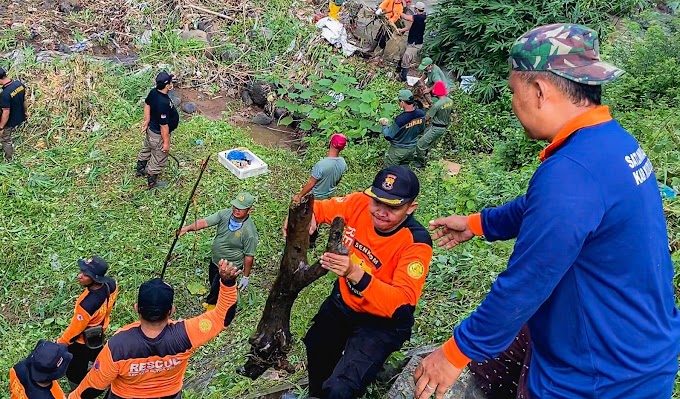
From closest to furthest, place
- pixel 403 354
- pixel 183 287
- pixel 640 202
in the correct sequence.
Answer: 1. pixel 640 202
2. pixel 403 354
3. pixel 183 287

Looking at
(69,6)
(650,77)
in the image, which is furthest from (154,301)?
(69,6)

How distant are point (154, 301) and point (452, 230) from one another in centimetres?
195

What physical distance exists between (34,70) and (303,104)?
480 centimetres

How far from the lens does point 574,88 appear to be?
2.21 m

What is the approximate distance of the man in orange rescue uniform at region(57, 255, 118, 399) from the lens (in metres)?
5.38

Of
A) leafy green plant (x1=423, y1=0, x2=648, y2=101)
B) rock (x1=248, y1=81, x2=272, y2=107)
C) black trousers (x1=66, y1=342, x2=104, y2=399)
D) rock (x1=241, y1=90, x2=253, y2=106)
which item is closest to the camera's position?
black trousers (x1=66, y1=342, x2=104, y2=399)

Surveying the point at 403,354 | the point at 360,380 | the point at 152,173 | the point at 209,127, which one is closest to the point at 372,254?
the point at 360,380

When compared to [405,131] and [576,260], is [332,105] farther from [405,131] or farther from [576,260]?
[576,260]

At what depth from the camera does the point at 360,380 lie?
12.0 feet

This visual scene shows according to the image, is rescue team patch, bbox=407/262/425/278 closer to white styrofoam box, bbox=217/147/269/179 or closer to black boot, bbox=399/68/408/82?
white styrofoam box, bbox=217/147/269/179

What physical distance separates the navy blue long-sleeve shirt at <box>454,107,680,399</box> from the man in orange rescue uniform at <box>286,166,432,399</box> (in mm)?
1214

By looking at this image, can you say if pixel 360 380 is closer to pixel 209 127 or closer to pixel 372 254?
pixel 372 254

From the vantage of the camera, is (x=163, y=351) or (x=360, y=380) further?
(x=163, y=351)

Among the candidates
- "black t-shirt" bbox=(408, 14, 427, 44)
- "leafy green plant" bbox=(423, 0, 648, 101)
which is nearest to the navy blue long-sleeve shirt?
"leafy green plant" bbox=(423, 0, 648, 101)
